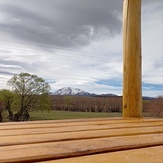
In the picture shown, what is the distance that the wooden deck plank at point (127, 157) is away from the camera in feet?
2.02

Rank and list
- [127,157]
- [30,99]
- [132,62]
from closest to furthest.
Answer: [127,157] → [132,62] → [30,99]

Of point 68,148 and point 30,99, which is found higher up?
point 30,99

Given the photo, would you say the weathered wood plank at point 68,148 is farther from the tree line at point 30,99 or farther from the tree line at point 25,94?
the tree line at point 25,94

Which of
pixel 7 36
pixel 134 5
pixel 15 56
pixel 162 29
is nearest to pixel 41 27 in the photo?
pixel 7 36

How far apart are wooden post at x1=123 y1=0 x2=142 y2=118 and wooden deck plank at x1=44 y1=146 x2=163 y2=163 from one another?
102cm

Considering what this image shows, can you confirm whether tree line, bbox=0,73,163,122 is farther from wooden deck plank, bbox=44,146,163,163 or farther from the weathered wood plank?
wooden deck plank, bbox=44,146,163,163

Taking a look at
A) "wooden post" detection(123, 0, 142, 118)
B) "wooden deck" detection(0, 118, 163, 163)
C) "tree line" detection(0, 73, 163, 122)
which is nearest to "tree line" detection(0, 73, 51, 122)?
"tree line" detection(0, 73, 163, 122)

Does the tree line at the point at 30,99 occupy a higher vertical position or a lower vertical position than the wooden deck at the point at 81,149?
higher

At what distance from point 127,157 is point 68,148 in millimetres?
177

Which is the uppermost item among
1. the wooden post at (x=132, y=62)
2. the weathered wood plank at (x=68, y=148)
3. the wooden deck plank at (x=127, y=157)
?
the wooden post at (x=132, y=62)

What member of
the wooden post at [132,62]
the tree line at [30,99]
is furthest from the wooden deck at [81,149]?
Answer: the tree line at [30,99]

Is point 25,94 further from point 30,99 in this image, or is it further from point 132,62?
point 132,62

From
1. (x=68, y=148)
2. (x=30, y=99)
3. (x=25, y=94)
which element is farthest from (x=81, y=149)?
(x=25, y=94)

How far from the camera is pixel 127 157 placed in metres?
0.66
